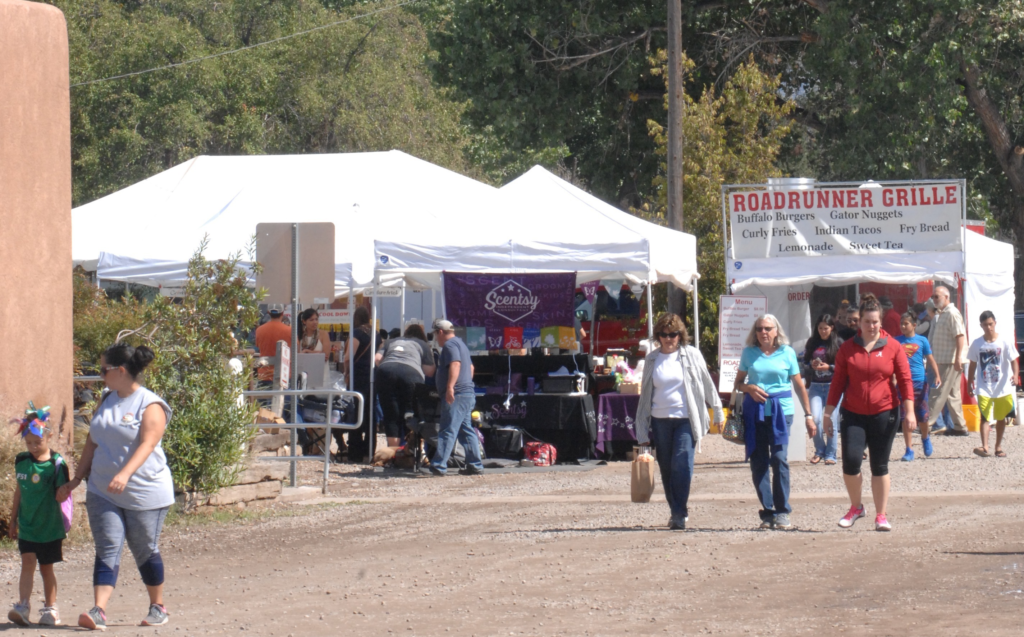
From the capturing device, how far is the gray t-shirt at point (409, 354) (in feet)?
48.0

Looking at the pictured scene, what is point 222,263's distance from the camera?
11.2m

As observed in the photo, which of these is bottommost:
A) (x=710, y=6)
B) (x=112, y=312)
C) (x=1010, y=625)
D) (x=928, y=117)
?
(x=1010, y=625)

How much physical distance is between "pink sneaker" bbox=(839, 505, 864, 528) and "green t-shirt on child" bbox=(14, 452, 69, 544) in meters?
5.59

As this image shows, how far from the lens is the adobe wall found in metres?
9.38

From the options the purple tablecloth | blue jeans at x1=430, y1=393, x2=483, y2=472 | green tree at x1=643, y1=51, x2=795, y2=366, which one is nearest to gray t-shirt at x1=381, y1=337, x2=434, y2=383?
blue jeans at x1=430, y1=393, x2=483, y2=472

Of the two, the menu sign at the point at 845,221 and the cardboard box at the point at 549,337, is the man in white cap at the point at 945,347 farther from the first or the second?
the cardboard box at the point at 549,337

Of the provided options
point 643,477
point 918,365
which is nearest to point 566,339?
point 918,365

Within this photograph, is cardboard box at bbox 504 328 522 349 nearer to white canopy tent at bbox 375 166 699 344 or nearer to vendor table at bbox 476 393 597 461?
vendor table at bbox 476 393 597 461

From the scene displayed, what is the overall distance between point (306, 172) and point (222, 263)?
5.67 metres

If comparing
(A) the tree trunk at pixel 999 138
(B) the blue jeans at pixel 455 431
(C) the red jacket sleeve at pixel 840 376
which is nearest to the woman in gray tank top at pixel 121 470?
(C) the red jacket sleeve at pixel 840 376

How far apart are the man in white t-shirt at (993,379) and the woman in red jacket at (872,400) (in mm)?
5563

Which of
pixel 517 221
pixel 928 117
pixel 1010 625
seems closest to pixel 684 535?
pixel 1010 625

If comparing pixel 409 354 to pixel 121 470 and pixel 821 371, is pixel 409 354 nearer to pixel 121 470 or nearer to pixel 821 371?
pixel 821 371

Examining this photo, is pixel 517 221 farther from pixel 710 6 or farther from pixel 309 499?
pixel 710 6
